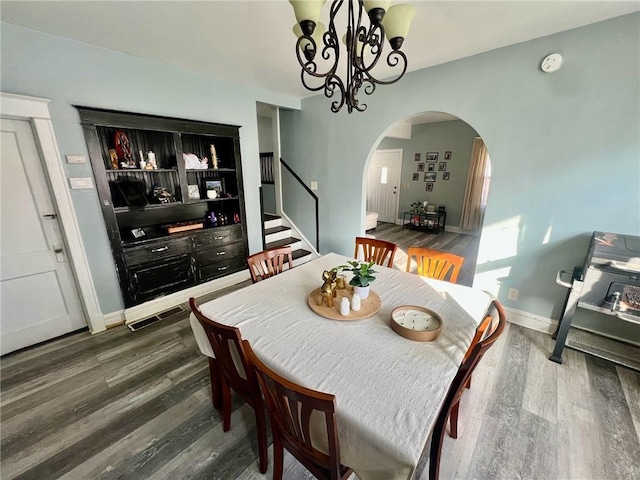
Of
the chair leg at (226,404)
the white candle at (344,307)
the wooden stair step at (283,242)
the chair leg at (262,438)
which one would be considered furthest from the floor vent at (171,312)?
the white candle at (344,307)

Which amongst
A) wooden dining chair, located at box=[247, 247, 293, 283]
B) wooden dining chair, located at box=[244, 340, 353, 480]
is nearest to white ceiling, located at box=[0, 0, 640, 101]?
wooden dining chair, located at box=[247, 247, 293, 283]

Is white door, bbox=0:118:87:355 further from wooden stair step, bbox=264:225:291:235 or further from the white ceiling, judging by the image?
wooden stair step, bbox=264:225:291:235

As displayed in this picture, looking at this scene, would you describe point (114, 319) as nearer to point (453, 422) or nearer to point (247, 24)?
point (247, 24)

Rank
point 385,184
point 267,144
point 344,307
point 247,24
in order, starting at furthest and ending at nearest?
point 385,184 → point 267,144 → point 247,24 → point 344,307

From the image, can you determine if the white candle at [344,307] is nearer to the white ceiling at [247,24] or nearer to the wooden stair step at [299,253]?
the white ceiling at [247,24]

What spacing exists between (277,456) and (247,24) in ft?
8.85

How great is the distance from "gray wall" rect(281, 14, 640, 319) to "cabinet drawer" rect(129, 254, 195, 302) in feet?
9.65

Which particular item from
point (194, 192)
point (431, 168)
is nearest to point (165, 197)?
point (194, 192)

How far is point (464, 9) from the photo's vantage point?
66.9 inches

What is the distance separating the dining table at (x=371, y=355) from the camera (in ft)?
2.65

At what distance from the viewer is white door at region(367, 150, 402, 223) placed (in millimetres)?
6794

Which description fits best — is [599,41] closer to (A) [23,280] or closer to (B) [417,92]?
(B) [417,92]

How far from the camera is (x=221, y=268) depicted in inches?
131

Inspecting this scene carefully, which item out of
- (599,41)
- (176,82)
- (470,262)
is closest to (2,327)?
(176,82)
